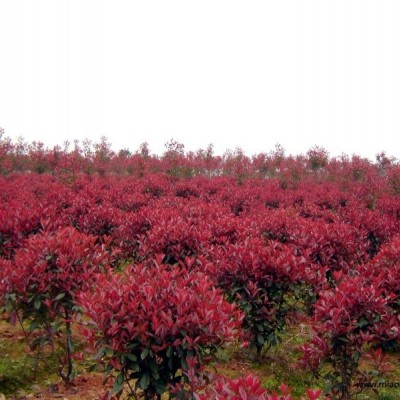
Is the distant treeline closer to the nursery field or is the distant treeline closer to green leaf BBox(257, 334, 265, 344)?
the nursery field

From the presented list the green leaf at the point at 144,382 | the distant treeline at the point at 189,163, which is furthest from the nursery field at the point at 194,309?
the distant treeline at the point at 189,163

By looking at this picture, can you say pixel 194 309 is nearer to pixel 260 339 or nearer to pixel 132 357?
pixel 132 357

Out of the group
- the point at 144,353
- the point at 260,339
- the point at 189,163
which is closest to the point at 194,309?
the point at 144,353

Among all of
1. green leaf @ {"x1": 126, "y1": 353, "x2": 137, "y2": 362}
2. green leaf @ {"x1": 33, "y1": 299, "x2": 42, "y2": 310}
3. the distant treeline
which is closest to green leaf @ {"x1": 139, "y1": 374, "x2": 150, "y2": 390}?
green leaf @ {"x1": 126, "y1": 353, "x2": 137, "y2": 362}

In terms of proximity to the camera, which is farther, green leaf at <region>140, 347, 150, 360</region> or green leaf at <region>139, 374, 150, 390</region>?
green leaf at <region>139, 374, 150, 390</region>

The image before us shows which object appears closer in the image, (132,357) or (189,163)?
(132,357)

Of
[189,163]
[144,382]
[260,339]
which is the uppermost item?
[189,163]

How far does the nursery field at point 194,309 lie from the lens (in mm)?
2928

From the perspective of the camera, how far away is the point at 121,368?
291 cm

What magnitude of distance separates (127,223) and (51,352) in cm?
245

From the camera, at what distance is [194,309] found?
2.96m

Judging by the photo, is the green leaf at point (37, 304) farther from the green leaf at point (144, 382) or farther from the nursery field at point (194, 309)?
the green leaf at point (144, 382)

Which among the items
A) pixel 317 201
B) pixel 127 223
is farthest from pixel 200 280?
pixel 317 201

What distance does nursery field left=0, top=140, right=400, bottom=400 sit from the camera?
2.93 metres
